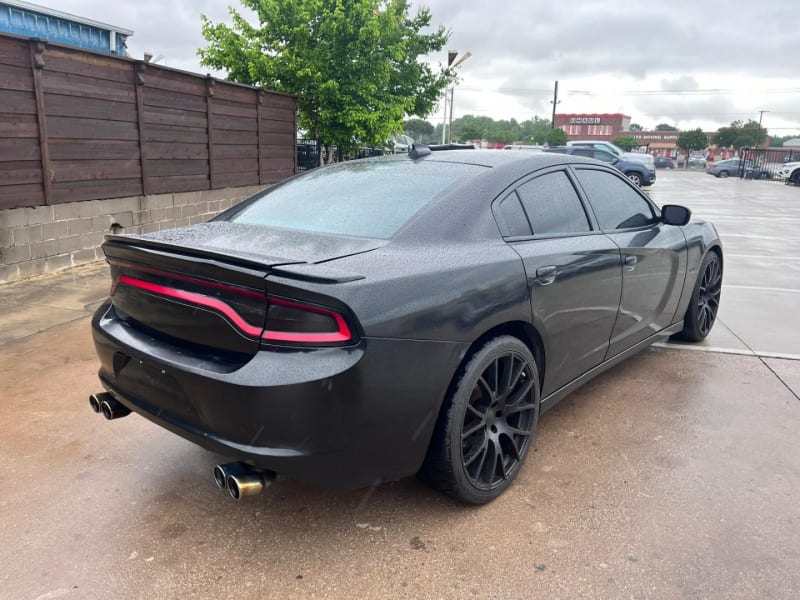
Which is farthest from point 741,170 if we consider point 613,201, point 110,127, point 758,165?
point 613,201

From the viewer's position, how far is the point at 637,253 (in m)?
3.75

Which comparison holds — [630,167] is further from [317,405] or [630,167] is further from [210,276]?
[317,405]

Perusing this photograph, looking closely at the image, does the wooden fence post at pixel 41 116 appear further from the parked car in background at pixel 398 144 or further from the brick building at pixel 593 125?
the brick building at pixel 593 125

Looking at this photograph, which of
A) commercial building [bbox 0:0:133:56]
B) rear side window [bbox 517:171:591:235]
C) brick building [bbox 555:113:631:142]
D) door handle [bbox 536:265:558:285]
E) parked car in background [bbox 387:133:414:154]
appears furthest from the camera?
brick building [bbox 555:113:631:142]

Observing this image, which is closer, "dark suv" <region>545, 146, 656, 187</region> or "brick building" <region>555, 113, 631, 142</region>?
"dark suv" <region>545, 146, 656, 187</region>

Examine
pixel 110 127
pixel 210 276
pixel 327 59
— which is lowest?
pixel 210 276

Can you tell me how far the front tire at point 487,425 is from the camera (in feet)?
8.13

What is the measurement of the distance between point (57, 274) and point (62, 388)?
346 cm

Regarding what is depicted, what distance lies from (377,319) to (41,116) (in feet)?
19.5

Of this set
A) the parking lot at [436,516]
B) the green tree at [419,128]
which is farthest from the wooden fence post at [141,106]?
the green tree at [419,128]

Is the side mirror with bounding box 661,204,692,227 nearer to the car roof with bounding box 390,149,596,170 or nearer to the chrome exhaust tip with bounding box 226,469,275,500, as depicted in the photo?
the car roof with bounding box 390,149,596,170

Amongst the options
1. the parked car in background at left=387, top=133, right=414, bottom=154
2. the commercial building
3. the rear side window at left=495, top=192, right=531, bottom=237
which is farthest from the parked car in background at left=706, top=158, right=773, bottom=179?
the rear side window at left=495, top=192, right=531, bottom=237

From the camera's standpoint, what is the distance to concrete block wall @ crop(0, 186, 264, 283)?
20.8 feet

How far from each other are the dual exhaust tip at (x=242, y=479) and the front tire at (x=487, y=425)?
26.1 inches
